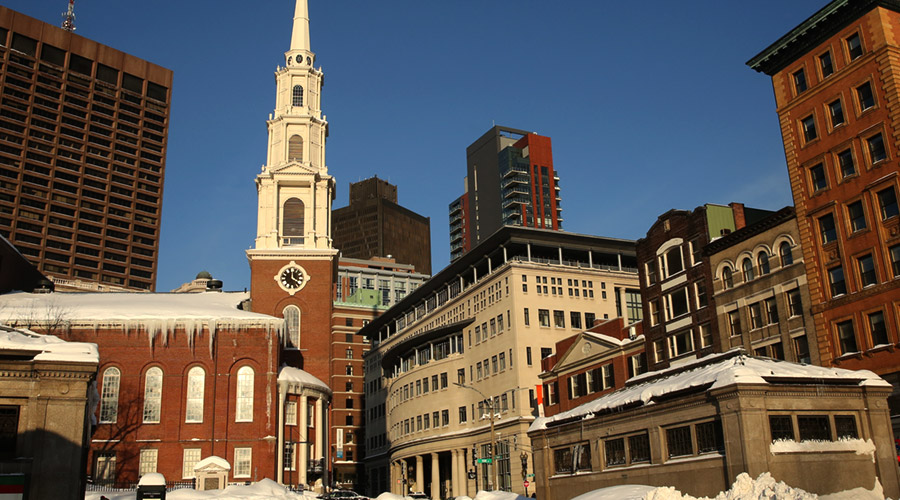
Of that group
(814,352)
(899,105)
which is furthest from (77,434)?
(899,105)

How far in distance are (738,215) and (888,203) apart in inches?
453

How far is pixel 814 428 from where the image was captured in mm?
27969

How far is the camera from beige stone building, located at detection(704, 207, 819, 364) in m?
45.4

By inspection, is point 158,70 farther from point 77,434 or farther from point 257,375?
point 77,434

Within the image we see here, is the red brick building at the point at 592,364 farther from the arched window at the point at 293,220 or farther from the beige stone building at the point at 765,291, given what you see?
the arched window at the point at 293,220

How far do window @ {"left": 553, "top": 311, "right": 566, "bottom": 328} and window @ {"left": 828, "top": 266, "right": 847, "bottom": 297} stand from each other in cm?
3317

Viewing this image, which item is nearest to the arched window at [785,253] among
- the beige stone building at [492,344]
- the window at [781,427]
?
the window at [781,427]

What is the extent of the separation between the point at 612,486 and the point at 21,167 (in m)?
172

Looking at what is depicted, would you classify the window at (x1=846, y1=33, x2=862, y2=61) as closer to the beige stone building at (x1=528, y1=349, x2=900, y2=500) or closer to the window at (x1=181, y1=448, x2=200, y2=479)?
the beige stone building at (x1=528, y1=349, x2=900, y2=500)

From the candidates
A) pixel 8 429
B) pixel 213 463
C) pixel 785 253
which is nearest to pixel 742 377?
pixel 785 253

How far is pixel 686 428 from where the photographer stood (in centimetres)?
2977

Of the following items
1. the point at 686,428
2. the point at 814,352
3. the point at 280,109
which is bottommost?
the point at 686,428

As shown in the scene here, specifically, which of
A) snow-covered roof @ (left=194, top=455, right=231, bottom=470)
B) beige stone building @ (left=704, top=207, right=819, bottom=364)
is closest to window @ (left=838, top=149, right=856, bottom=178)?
beige stone building @ (left=704, top=207, right=819, bottom=364)

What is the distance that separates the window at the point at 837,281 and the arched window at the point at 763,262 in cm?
401
